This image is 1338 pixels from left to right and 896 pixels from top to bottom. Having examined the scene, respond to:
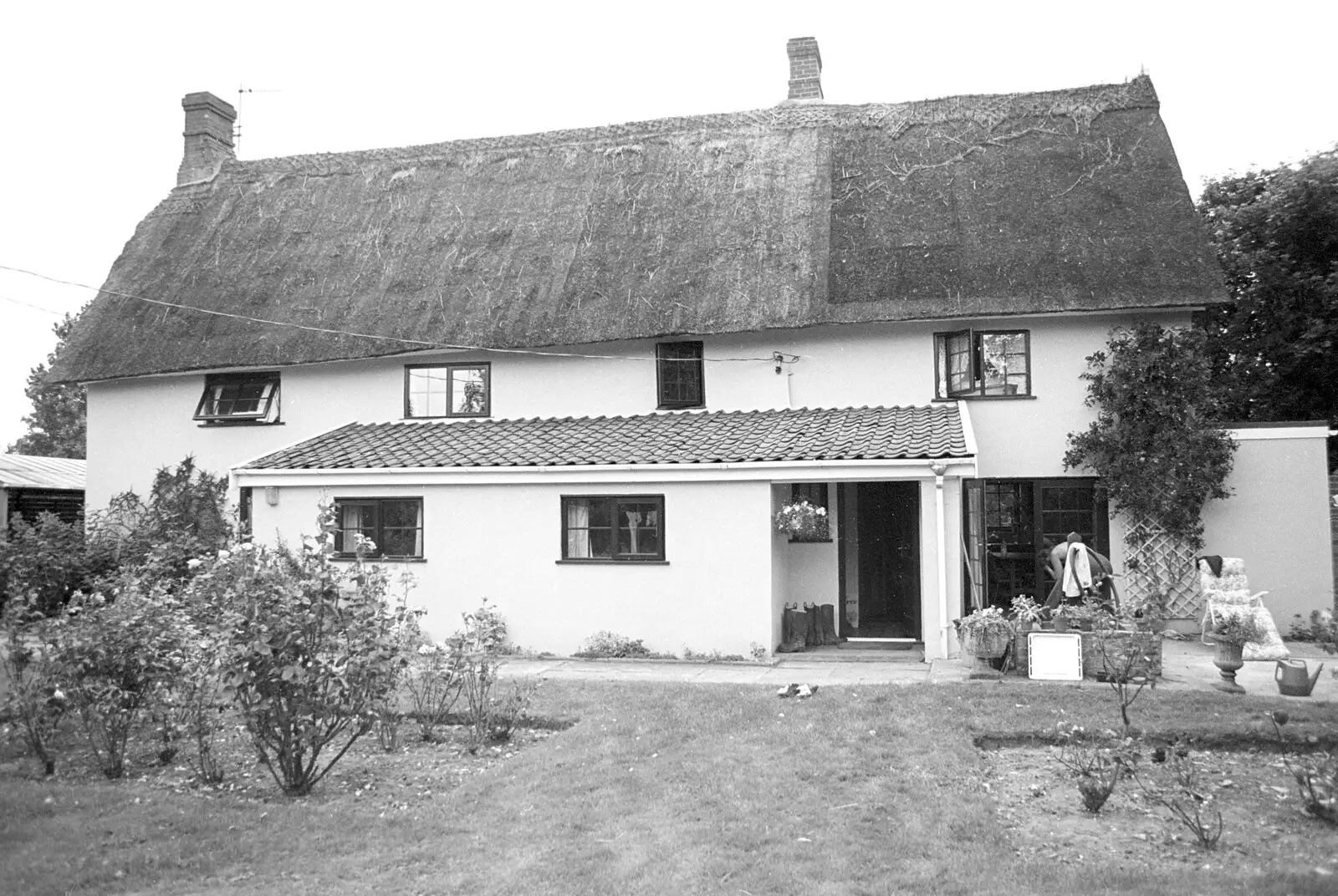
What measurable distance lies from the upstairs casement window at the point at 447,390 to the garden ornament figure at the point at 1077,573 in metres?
8.62

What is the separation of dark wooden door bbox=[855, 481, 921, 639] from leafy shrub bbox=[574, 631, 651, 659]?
3.45 meters

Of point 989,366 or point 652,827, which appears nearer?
point 652,827

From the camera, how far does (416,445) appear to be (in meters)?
15.2

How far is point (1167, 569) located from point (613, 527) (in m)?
7.39

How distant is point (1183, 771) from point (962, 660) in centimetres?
511

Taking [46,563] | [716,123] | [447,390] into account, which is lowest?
[46,563]

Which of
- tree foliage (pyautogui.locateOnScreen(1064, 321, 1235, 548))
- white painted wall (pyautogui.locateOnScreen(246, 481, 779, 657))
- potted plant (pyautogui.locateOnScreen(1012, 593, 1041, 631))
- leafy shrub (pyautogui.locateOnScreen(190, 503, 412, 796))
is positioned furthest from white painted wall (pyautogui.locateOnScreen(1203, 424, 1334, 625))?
leafy shrub (pyautogui.locateOnScreen(190, 503, 412, 796))

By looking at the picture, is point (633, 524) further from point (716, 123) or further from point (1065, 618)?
point (716, 123)

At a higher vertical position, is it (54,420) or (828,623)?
(54,420)

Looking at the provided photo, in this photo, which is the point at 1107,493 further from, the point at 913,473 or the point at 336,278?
the point at 336,278

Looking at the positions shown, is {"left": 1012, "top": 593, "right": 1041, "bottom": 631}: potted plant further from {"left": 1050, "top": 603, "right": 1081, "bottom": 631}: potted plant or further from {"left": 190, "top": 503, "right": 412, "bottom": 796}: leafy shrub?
{"left": 190, "top": 503, "right": 412, "bottom": 796}: leafy shrub

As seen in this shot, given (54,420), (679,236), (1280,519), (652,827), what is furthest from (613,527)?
(54,420)

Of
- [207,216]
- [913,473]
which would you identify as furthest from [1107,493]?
[207,216]

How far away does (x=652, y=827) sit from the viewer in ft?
21.8
